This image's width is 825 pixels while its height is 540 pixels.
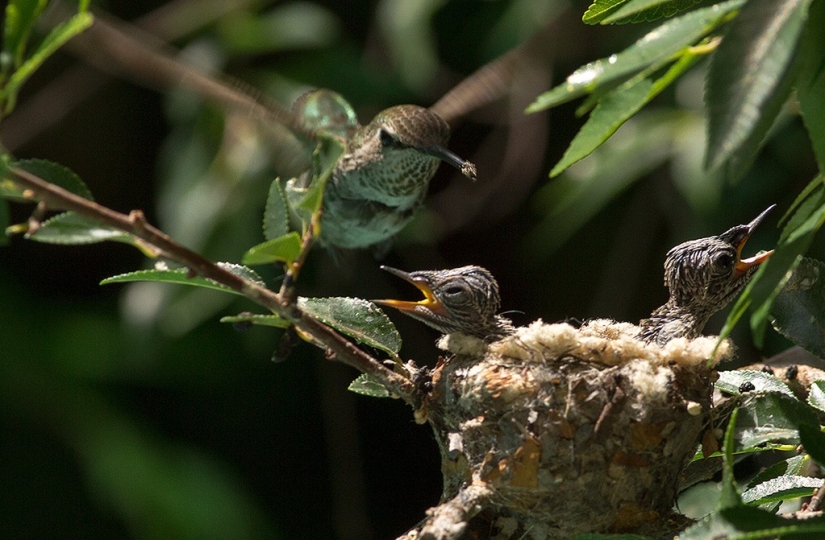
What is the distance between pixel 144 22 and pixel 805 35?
4406 millimetres

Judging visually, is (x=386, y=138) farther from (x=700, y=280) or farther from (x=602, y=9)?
(x=602, y=9)

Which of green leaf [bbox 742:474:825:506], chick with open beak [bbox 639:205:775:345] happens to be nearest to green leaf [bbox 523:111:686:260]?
chick with open beak [bbox 639:205:775:345]

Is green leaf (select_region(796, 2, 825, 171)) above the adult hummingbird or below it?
below

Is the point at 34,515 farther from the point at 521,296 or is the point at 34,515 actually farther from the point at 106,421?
the point at 521,296

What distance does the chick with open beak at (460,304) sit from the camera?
7.74 ft

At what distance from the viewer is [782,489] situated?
167 centimetres

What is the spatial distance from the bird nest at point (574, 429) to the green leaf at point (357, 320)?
0.76 ft

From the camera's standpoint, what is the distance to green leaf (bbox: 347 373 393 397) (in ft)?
6.05

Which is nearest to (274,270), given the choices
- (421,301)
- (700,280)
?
(421,301)

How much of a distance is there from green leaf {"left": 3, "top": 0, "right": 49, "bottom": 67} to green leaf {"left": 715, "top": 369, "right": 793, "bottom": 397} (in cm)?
131

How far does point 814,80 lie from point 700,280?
1.33m

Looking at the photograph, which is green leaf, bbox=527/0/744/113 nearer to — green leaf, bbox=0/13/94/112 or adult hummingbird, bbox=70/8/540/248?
green leaf, bbox=0/13/94/112

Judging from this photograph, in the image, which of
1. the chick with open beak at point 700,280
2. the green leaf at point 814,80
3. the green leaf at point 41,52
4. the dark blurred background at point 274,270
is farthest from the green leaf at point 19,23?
the dark blurred background at point 274,270

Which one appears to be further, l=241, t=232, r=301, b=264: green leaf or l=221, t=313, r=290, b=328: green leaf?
l=221, t=313, r=290, b=328: green leaf
